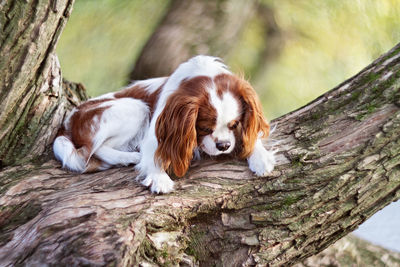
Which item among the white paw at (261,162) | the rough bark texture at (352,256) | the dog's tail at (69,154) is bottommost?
the rough bark texture at (352,256)

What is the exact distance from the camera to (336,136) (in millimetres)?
3564

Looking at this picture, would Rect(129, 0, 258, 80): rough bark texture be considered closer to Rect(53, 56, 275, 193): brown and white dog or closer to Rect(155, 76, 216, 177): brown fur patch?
Rect(53, 56, 275, 193): brown and white dog

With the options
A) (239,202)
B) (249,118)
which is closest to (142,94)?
(249,118)

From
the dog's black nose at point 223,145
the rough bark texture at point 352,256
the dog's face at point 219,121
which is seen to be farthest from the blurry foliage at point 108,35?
the rough bark texture at point 352,256

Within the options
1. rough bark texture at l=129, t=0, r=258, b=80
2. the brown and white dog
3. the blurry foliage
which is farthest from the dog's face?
the blurry foliage

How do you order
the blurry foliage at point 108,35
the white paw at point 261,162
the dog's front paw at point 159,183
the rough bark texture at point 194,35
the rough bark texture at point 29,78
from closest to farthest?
the dog's front paw at point 159,183 < the white paw at point 261,162 < the rough bark texture at point 29,78 < the rough bark texture at point 194,35 < the blurry foliage at point 108,35

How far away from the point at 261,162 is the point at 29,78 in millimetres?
1968

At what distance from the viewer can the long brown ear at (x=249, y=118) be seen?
3.52 metres

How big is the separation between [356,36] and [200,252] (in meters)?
4.00

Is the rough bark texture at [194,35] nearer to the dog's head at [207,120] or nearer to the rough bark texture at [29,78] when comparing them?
the rough bark texture at [29,78]

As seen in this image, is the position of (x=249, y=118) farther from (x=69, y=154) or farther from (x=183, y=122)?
(x=69, y=154)

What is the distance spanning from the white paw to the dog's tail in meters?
1.36

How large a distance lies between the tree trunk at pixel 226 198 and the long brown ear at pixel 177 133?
17 centimetres

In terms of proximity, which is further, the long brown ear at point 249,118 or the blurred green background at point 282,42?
the blurred green background at point 282,42
